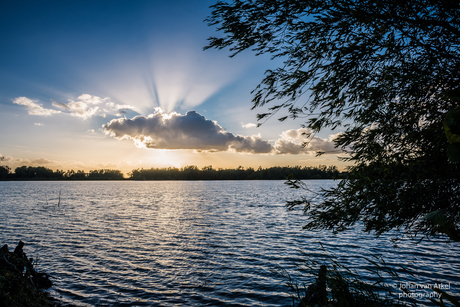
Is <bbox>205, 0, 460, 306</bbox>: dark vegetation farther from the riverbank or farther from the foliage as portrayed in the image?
the riverbank

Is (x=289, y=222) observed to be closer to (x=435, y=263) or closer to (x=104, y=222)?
(x=435, y=263)

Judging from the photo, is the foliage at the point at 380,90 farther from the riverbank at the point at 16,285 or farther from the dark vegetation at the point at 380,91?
the riverbank at the point at 16,285

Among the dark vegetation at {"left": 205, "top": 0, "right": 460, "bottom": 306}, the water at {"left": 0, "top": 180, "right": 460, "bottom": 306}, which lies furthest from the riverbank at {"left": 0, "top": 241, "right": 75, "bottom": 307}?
the dark vegetation at {"left": 205, "top": 0, "right": 460, "bottom": 306}

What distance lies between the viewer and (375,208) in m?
6.93

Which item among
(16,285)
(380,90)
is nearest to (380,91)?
(380,90)

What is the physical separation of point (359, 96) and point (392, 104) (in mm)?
887

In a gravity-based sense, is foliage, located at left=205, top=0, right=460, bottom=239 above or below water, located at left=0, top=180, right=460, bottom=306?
above

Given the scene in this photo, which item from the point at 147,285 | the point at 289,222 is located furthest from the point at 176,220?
the point at 147,285

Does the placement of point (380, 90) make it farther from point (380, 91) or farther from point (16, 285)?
point (16, 285)

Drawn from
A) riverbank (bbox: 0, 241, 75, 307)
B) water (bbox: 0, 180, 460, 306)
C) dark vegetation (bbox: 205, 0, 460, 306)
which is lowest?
water (bbox: 0, 180, 460, 306)

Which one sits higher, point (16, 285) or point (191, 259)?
point (16, 285)

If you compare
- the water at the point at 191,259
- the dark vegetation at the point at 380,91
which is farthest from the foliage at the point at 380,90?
Answer: the water at the point at 191,259

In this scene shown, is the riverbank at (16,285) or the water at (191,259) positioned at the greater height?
the riverbank at (16,285)

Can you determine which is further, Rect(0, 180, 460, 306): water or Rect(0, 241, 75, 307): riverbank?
Rect(0, 180, 460, 306): water
